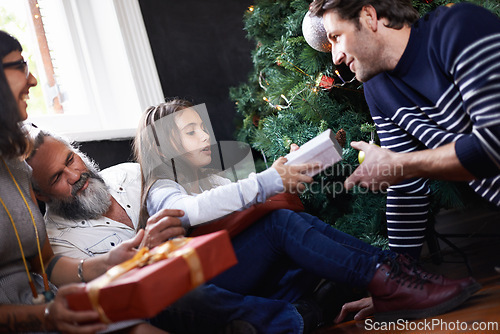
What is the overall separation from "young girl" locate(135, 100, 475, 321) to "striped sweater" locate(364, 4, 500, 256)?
217mm

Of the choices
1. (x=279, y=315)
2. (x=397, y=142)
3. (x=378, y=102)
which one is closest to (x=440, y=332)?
(x=279, y=315)

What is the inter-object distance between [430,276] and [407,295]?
9 cm

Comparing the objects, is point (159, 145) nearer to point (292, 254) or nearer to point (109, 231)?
point (109, 231)

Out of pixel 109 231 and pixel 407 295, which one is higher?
pixel 109 231

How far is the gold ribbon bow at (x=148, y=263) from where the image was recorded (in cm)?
86

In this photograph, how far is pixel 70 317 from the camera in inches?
34.7

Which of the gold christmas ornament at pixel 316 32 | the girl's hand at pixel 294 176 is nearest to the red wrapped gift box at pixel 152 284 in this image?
the girl's hand at pixel 294 176

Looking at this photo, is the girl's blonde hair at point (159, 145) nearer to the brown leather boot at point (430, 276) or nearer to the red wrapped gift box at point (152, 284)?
the red wrapped gift box at point (152, 284)

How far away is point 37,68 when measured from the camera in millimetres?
2143

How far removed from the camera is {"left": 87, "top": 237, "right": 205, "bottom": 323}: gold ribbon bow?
86 centimetres

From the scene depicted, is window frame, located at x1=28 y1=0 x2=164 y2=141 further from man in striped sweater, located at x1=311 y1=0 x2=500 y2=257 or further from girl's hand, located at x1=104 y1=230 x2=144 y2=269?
girl's hand, located at x1=104 y1=230 x2=144 y2=269

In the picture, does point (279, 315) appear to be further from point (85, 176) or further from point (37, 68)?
point (37, 68)

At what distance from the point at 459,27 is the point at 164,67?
1503 millimetres

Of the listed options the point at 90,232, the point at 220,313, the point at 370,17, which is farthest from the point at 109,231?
the point at 370,17
